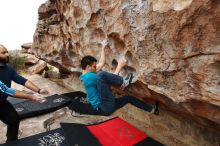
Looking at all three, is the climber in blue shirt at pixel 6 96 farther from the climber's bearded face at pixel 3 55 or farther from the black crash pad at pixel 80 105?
the black crash pad at pixel 80 105

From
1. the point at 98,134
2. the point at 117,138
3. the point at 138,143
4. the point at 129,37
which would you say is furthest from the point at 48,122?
the point at 129,37

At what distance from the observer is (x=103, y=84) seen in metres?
4.00

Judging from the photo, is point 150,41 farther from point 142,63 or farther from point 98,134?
point 98,134

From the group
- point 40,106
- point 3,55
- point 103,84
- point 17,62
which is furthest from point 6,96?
point 17,62

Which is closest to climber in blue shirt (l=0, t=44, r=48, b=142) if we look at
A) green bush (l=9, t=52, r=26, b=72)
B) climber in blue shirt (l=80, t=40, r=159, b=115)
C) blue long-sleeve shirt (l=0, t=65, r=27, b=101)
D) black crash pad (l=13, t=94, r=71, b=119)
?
blue long-sleeve shirt (l=0, t=65, r=27, b=101)

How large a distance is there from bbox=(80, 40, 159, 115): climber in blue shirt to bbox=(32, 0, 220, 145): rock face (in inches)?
7.3

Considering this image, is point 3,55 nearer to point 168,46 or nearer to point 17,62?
point 168,46

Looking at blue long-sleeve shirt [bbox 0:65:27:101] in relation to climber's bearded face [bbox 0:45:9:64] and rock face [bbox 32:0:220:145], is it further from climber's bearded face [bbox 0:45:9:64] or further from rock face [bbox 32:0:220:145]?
rock face [bbox 32:0:220:145]

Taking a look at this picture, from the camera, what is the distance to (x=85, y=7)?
5117 millimetres

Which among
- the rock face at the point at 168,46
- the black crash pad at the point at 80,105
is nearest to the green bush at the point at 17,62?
the black crash pad at the point at 80,105

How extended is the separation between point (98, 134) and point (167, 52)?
2.10 m

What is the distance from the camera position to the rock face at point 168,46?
9.23 feet

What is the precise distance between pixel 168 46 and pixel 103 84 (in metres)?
1.20

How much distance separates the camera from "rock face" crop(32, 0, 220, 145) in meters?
2.81
